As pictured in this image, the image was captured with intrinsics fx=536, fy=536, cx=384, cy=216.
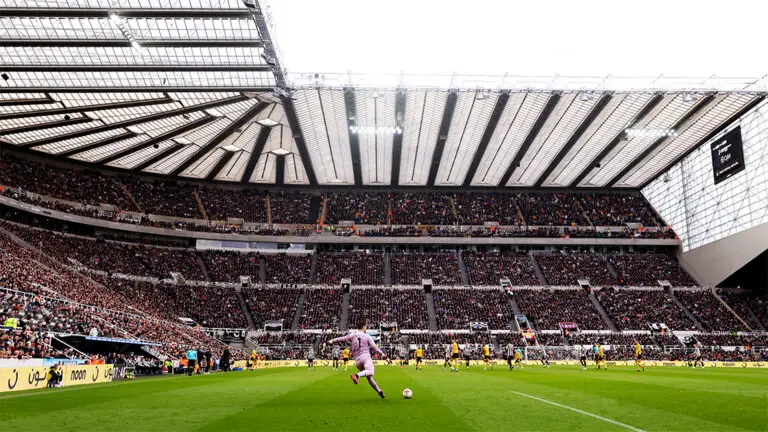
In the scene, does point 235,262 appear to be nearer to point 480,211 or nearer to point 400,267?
point 400,267

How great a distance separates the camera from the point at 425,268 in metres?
61.5

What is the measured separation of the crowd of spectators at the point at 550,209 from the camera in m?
66.9

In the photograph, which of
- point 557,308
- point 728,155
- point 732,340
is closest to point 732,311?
point 732,340

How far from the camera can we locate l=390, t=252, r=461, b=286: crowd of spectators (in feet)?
196

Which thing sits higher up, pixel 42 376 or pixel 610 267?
pixel 610 267

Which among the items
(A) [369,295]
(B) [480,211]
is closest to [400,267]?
(A) [369,295]

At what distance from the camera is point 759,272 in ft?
181

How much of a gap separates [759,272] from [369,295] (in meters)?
40.2

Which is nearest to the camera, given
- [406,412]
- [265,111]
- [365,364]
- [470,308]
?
[406,412]

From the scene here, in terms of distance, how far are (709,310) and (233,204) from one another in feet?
177

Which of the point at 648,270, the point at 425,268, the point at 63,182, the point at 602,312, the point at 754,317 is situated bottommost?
the point at 754,317

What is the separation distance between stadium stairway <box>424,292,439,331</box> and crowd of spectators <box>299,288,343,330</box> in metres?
9.07

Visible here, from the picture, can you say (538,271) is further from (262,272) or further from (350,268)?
(262,272)

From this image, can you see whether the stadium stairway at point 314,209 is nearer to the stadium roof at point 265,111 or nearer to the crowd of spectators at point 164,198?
the stadium roof at point 265,111
